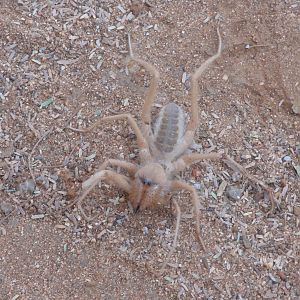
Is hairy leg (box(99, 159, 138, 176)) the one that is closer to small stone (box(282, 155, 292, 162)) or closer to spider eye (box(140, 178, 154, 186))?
spider eye (box(140, 178, 154, 186))

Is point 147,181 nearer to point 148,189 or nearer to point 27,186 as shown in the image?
point 148,189

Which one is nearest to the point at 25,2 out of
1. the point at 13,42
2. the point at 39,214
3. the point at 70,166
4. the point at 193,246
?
the point at 13,42

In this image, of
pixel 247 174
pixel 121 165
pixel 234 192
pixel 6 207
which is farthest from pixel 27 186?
pixel 247 174

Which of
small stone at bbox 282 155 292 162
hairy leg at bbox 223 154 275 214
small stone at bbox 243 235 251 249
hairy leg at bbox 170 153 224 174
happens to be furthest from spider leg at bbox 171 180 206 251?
small stone at bbox 282 155 292 162

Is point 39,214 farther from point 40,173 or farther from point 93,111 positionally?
point 93,111

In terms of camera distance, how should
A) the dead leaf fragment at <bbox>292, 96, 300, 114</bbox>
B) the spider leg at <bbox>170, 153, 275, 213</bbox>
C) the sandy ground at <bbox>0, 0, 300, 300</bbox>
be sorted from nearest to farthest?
the sandy ground at <bbox>0, 0, 300, 300</bbox> → the spider leg at <bbox>170, 153, 275, 213</bbox> → the dead leaf fragment at <bbox>292, 96, 300, 114</bbox>

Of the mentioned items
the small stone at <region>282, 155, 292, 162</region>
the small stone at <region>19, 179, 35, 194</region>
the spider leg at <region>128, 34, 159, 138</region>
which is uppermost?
the spider leg at <region>128, 34, 159, 138</region>

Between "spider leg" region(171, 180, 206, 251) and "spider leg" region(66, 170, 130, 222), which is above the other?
"spider leg" region(66, 170, 130, 222)

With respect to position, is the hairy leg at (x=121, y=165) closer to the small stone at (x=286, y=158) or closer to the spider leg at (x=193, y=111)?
the spider leg at (x=193, y=111)
